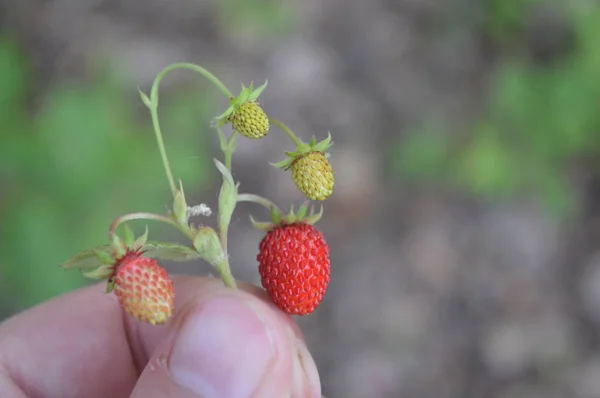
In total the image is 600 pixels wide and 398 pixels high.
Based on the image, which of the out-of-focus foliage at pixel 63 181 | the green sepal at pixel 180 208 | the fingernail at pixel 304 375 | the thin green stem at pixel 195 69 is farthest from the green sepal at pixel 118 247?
the out-of-focus foliage at pixel 63 181

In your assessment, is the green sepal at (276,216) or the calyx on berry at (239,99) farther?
the green sepal at (276,216)

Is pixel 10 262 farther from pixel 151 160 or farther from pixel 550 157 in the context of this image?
pixel 550 157

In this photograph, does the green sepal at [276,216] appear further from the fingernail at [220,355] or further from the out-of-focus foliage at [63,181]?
the out-of-focus foliage at [63,181]

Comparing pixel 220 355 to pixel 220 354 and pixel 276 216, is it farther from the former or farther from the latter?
pixel 276 216

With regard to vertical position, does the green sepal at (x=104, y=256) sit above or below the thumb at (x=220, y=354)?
above

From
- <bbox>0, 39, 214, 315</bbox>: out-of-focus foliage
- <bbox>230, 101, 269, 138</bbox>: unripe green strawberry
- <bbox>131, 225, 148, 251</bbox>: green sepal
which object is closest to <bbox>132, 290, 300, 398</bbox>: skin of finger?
<bbox>131, 225, 148, 251</bbox>: green sepal

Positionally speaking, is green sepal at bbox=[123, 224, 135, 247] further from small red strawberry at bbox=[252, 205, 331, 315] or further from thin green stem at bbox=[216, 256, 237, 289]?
small red strawberry at bbox=[252, 205, 331, 315]
